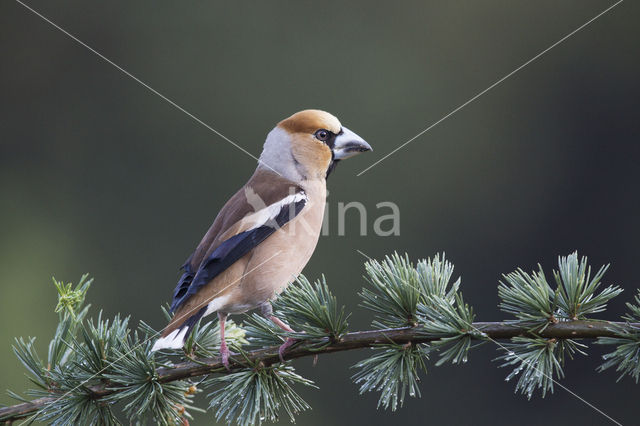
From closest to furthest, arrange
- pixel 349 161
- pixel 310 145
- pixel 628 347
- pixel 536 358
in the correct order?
pixel 628 347, pixel 536 358, pixel 310 145, pixel 349 161

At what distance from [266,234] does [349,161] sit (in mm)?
5650

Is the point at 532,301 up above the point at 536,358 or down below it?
above

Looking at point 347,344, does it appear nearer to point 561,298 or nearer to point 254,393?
point 254,393

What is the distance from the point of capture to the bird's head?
329 cm

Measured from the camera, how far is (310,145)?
334 centimetres

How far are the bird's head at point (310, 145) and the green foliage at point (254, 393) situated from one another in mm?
1395

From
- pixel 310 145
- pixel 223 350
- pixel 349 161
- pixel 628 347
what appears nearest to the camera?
pixel 628 347

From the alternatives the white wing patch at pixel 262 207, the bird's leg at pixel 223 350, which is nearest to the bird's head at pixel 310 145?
the white wing patch at pixel 262 207

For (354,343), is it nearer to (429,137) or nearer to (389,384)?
(389,384)

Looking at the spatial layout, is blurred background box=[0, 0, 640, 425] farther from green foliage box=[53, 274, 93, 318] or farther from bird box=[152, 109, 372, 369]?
green foliage box=[53, 274, 93, 318]

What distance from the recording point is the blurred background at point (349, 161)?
908cm

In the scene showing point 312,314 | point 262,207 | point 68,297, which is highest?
point 262,207

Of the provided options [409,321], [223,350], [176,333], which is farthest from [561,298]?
[176,333]

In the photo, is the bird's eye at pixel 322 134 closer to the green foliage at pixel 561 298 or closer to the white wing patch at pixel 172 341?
the white wing patch at pixel 172 341
